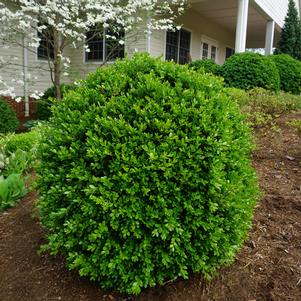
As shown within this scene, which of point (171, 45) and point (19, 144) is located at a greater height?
point (171, 45)

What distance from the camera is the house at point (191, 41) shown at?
968cm

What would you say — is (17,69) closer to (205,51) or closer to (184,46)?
(184,46)

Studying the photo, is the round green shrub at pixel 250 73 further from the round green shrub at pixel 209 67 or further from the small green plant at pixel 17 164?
the small green plant at pixel 17 164

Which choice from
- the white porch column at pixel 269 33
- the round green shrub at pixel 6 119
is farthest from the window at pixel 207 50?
the round green shrub at pixel 6 119

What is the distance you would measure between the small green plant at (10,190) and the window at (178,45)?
9.08 meters

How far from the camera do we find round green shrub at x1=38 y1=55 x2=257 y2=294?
175 centimetres

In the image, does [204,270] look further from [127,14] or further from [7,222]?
[127,14]

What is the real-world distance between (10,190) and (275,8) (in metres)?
14.2

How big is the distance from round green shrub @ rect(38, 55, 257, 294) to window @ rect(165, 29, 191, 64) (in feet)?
32.4

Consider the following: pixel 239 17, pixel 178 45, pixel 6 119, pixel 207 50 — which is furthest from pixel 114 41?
pixel 207 50

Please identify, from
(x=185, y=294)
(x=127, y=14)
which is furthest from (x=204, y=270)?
(x=127, y=14)

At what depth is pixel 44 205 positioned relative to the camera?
200 cm

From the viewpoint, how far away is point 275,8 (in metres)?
14.0

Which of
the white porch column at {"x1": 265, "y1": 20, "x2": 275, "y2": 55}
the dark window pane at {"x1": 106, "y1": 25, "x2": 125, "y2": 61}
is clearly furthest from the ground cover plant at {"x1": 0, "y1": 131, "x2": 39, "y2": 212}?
the white porch column at {"x1": 265, "y1": 20, "x2": 275, "y2": 55}
